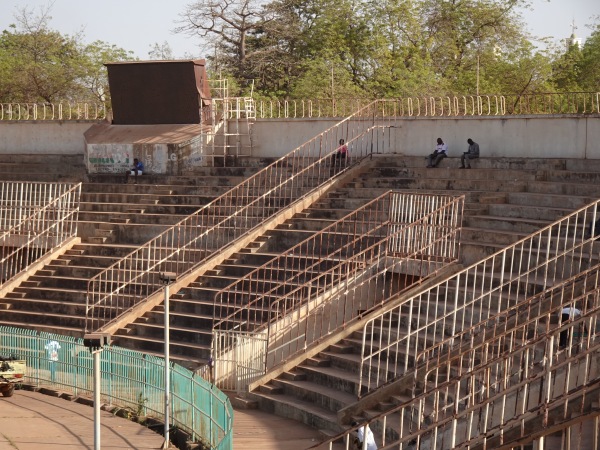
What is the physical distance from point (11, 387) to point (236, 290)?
4.44 metres

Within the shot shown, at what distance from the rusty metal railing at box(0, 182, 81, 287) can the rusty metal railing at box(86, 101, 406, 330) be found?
281 centimetres

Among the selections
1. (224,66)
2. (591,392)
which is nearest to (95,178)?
(224,66)

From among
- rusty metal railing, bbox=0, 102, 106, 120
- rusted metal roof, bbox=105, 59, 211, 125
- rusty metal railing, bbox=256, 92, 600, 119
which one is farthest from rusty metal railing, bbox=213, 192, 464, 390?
rusty metal railing, bbox=0, 102, 106, 120

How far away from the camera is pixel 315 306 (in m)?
20.2

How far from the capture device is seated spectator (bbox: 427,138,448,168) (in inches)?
971

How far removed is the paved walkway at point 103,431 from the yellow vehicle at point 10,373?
0.74 metres

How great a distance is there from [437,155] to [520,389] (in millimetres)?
11920

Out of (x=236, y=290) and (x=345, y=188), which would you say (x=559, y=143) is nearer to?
(x=345, y=188)

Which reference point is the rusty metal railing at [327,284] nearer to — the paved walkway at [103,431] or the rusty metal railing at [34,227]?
the paved walkway at [103,431]

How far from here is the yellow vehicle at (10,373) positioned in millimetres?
20125

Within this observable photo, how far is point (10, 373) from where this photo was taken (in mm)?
20344

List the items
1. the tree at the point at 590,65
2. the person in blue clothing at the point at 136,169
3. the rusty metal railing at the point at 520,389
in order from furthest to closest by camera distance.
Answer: the tree at the point at 590,65 → the person in blue clothing at the point at 136,169 → the rusty metal railing at the point at 520,389

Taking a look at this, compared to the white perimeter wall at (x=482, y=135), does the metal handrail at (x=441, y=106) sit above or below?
above

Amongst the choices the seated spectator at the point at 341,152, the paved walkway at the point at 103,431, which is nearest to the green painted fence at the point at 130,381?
the paved walkway at the point at 103,431
